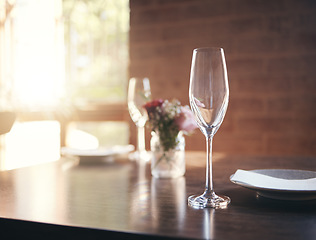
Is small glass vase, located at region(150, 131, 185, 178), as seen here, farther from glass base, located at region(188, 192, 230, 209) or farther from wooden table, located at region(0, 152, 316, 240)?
glass base, located at region(188, 192, 230, 209)

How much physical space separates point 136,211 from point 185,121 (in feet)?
1.31

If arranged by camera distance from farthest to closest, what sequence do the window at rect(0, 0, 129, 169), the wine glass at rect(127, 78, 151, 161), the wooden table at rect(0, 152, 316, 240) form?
the window at rect(0, 0, 129, 169), the wine glass at rect(127, 78, 151, 161), the wooden table at rect(0, 152, 316, 240)

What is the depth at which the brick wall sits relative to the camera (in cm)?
222

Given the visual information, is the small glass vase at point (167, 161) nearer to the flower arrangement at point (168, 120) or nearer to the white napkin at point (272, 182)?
the flower arrangement at point (168, 120)

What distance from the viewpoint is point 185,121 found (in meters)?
1.00

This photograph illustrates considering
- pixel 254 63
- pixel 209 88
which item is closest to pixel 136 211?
pixel 209 88

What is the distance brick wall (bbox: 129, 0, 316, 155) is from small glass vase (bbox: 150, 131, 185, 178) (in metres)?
1.42

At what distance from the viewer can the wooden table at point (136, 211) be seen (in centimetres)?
54

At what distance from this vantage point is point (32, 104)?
305 cm

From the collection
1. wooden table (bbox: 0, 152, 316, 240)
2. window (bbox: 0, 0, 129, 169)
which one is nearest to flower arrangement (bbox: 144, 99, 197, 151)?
wooden table (bbox: 0, 152, 316, 240)

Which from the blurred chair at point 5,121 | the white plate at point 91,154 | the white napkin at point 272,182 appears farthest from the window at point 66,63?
the white napkin at point 272,182

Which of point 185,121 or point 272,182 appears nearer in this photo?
point 272,182

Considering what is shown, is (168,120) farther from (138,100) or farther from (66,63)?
(66,63)

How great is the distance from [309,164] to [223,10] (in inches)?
57.9
